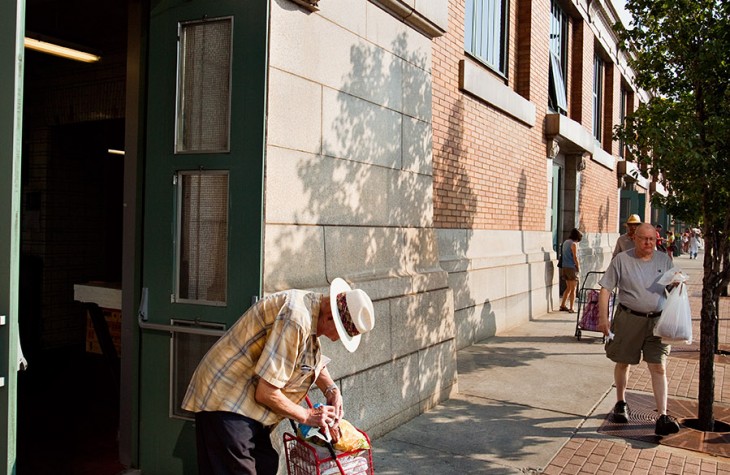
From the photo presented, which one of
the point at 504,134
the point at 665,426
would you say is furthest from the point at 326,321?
the point at 504,134

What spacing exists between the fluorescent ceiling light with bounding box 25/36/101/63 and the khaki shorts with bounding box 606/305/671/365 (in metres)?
6.21

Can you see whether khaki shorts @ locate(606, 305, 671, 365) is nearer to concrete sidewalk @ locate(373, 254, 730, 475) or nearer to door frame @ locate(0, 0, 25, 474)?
concrete sidewalk @ locate(373, 254, 730, 475)

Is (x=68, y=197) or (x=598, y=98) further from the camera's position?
(x=598, y=98)

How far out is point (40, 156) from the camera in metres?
8.56

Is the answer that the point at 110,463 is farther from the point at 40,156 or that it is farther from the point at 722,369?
the point at 722,369

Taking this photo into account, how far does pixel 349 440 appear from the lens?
3.13 metres

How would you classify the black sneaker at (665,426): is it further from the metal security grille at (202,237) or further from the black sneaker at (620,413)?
the metal security grille at (202,237)

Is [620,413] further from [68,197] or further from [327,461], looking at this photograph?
[68,197]

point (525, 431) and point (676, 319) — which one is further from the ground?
point (676, 319)

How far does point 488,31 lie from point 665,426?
23.9 ft

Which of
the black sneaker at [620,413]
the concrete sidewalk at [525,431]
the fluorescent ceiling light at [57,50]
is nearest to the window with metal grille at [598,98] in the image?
the concrete sidewalk at [525,431]

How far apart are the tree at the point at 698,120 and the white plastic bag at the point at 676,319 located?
0.87 meters

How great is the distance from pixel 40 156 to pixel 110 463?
5.18 metres

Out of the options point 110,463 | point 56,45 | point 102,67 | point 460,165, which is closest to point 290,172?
point 110,463
